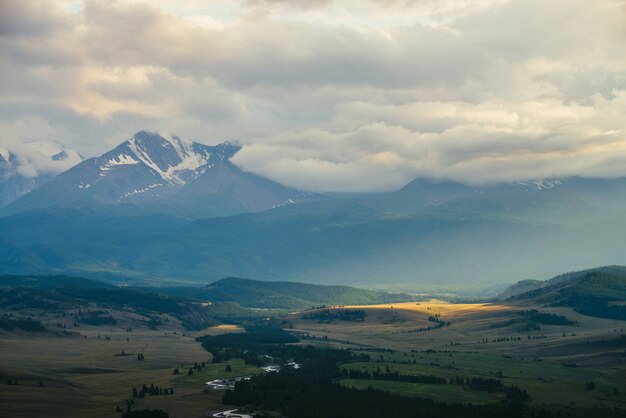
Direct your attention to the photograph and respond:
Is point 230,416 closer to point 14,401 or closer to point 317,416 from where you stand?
point 317,416

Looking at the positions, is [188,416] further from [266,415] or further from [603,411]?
[603,411]

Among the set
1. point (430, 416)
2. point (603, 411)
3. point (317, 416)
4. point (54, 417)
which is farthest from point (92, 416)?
point (603, 411)

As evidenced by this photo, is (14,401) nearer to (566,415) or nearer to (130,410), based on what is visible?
(130,410)

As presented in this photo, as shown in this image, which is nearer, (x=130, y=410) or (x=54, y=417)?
(x=54, y=417)

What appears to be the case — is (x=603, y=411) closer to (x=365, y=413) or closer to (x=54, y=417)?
(x=365, y=413)

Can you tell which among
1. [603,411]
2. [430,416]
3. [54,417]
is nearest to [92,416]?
[54,417]

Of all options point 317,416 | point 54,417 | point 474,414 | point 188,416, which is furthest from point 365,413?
point 54,417
